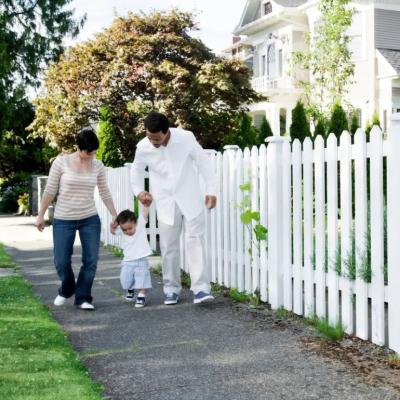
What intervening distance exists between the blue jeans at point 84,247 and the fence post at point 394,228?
3088 millimetres

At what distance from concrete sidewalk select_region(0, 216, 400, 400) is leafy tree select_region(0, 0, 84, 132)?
2678 cm

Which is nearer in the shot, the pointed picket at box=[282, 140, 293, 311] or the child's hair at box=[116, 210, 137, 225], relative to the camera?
the pointed picket at box=[282, 140, 293, 311]

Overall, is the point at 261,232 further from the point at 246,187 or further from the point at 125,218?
the point at 125,218

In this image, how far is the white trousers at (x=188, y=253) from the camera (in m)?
6.46

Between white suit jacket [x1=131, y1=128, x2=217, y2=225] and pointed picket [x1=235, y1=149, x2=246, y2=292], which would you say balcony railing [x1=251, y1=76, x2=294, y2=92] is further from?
white suit jacket [x1=131, y1=128, x2=217, y2=225]

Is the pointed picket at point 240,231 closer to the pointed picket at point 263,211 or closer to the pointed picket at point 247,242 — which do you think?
the pointed picket at point 247,242

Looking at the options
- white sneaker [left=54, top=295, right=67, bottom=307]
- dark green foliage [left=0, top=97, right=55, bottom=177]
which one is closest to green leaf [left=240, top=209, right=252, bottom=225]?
white sneaker [left=54, top=295, right=67, bottom=307]

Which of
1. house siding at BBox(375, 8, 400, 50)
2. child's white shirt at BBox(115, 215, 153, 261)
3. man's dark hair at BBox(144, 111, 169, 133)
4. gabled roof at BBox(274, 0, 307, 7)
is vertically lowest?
child's white shirt at BBox(115, 215, 153, 261)

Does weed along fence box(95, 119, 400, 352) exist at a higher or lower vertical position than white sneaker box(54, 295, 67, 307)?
higher

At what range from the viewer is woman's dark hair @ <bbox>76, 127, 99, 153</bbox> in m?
6.23

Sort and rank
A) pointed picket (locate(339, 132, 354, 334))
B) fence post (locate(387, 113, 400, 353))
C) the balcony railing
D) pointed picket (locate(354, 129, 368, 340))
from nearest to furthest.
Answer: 1. fence post (locate(387, 113, 400, 353))
2. pointed picket (locate(354, 129, 368, 340))
3. pointed picket (locate(339, 132, 354, 334))
4. the balcony railing

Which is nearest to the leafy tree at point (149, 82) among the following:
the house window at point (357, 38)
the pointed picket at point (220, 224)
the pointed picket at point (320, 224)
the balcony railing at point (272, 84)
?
the house window at point (357, 38)

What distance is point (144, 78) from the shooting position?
68.2 feet

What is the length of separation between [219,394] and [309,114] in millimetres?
18105
